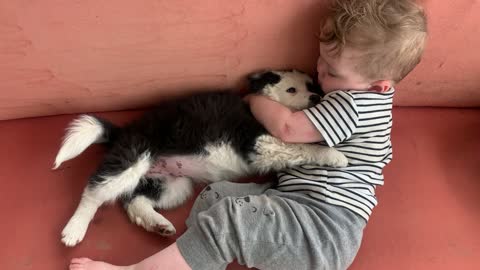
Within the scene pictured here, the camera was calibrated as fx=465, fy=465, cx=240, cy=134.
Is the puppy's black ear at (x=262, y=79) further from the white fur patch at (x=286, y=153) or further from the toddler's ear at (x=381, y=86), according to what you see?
the toddler's ear at (x=381, y=86)

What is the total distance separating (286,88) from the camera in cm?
142

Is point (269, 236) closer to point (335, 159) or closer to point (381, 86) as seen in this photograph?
point (335, 159)

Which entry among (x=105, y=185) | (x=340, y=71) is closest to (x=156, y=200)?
(x=105, y=185)

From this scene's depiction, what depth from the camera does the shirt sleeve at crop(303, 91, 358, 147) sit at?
50.3 inches

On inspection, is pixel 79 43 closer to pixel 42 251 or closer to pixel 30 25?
pixel 30 25

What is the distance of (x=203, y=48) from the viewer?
52.6 inches

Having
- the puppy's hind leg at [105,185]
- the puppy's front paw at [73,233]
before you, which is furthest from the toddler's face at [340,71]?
the puppy's front paw at [73,233]

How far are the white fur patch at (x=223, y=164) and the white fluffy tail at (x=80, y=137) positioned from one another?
1.06 ft

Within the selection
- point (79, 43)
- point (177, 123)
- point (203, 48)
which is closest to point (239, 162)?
point (177, 123)

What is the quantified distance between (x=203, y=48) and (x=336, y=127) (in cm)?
44

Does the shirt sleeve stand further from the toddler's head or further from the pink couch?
the pink couch

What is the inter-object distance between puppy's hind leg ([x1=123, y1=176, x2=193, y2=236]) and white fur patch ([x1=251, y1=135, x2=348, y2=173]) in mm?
256

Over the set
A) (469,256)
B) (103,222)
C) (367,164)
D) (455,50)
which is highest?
(455,50)

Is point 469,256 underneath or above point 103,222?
underneath
